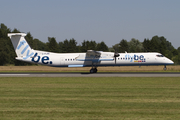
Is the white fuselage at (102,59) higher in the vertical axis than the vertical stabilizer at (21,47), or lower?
lower

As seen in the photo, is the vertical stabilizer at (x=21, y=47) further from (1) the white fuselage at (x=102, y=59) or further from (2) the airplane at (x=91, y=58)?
(1) the white fuselage at (x=102, y=59)

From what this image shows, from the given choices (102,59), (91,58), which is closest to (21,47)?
(91,58)

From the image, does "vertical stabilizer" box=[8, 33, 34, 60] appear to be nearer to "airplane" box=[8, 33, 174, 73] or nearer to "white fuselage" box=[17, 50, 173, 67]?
"airplane" box=[8, 33, 174, 73]

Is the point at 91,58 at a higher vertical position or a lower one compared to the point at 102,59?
higher

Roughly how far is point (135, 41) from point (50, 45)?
53.3 metres

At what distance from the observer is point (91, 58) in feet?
119

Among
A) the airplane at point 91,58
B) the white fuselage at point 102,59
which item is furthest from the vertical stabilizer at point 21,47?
the white fuselage at point 102,59

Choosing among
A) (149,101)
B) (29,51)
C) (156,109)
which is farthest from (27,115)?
(29,51)

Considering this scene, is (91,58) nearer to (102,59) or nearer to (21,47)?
(102,59)

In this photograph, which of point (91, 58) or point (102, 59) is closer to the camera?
point (102, 59)

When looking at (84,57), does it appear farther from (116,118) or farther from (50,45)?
(50,45)

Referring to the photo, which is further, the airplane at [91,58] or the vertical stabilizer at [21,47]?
the vertical stabilizer at [21,47]

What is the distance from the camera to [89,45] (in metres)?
85.0

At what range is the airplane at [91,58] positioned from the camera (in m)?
35.9
